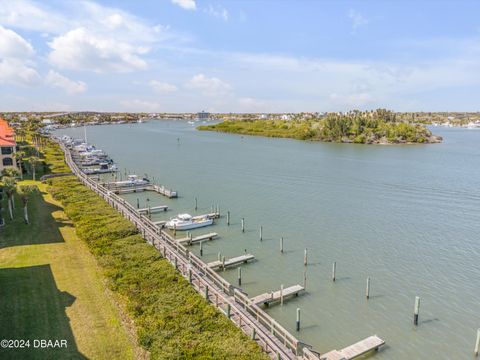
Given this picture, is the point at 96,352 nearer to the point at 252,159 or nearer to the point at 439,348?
the point at 439,348

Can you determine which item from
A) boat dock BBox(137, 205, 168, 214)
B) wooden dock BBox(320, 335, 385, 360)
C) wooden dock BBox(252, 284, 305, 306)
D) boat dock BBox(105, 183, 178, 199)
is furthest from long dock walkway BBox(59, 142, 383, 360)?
boat dock BBox(105, 183, 178, 199)

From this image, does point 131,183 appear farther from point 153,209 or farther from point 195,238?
point 195,238

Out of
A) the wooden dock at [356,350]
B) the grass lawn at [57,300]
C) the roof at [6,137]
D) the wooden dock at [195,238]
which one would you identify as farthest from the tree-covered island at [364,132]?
the grass lawn at [57,300]

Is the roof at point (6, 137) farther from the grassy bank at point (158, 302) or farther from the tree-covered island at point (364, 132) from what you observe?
the tree-covered island at point (364, 132)

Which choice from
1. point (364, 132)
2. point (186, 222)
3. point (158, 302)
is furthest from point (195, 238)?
point (364, 132)

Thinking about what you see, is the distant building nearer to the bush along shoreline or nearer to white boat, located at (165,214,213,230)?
the bush along shoreline
